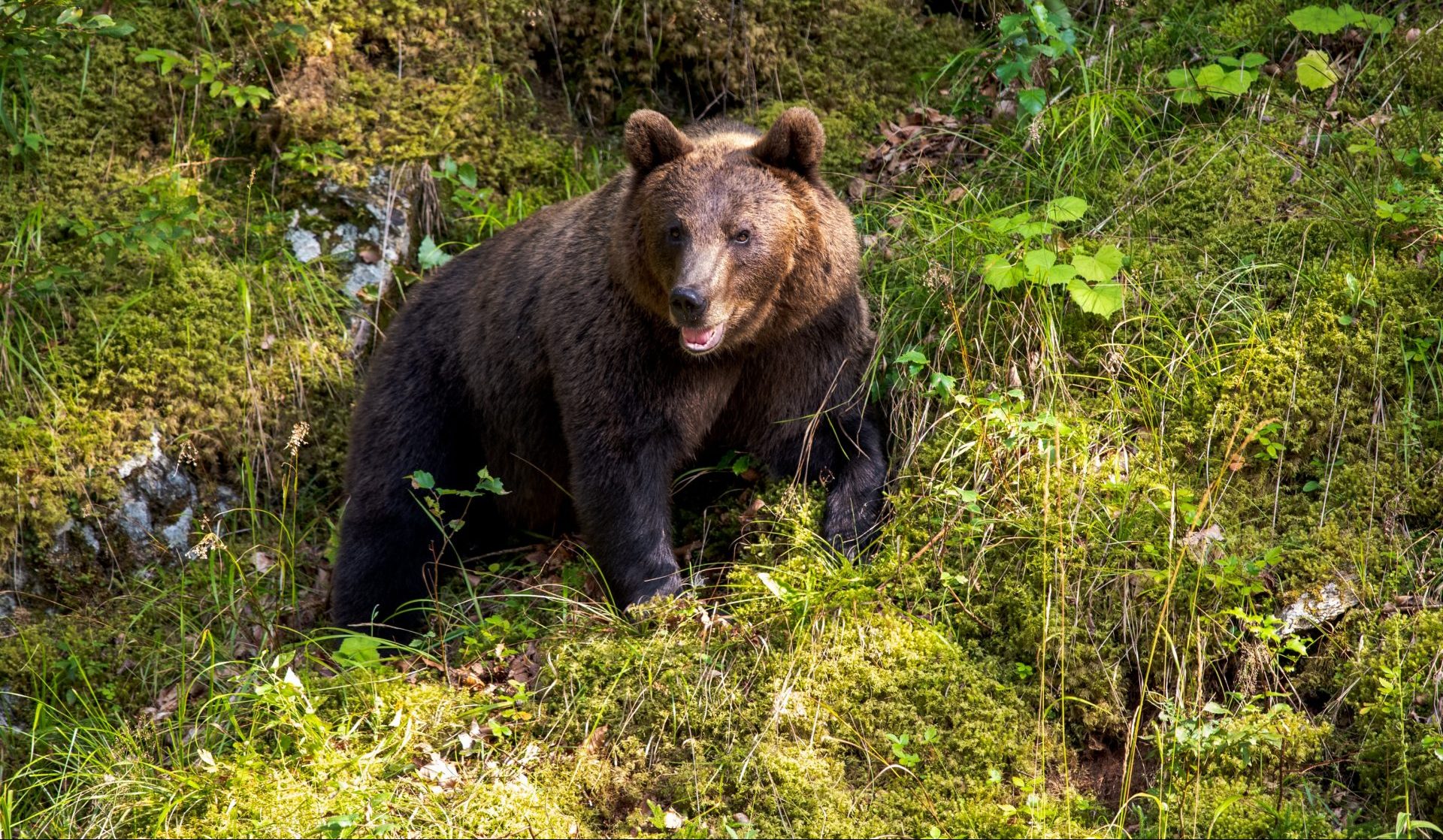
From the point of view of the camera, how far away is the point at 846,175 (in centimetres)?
708

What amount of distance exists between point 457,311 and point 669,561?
196cm

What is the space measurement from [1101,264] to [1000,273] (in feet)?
1.41

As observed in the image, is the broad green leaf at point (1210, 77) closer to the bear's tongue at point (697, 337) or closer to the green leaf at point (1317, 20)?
the green leaf at point (1317, 20)

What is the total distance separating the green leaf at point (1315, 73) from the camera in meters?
6.23

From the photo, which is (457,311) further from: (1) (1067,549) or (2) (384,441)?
(1) (1067,549)

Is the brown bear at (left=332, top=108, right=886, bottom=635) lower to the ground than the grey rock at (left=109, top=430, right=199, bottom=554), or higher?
higher

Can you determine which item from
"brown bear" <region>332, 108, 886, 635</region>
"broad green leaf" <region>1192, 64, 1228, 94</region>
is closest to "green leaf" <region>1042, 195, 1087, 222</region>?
"brown bear" <region>332, 108, 886, 635</region>

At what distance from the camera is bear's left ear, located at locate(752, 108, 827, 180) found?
5.34 m

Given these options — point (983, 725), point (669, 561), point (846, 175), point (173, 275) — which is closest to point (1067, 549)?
point (983, 725)

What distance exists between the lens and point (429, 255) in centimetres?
726

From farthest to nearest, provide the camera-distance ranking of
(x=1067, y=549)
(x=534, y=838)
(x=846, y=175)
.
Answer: (x=846, y=175)
(x=1067, y=549)
(x=534, y=838)

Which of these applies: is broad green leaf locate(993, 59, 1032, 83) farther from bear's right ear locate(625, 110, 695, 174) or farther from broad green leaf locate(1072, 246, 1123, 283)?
bear's right ear locate(625, 110, 695, 174)

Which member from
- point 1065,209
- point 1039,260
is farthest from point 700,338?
point 1065,209

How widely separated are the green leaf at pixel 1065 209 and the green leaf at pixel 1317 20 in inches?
64.1
